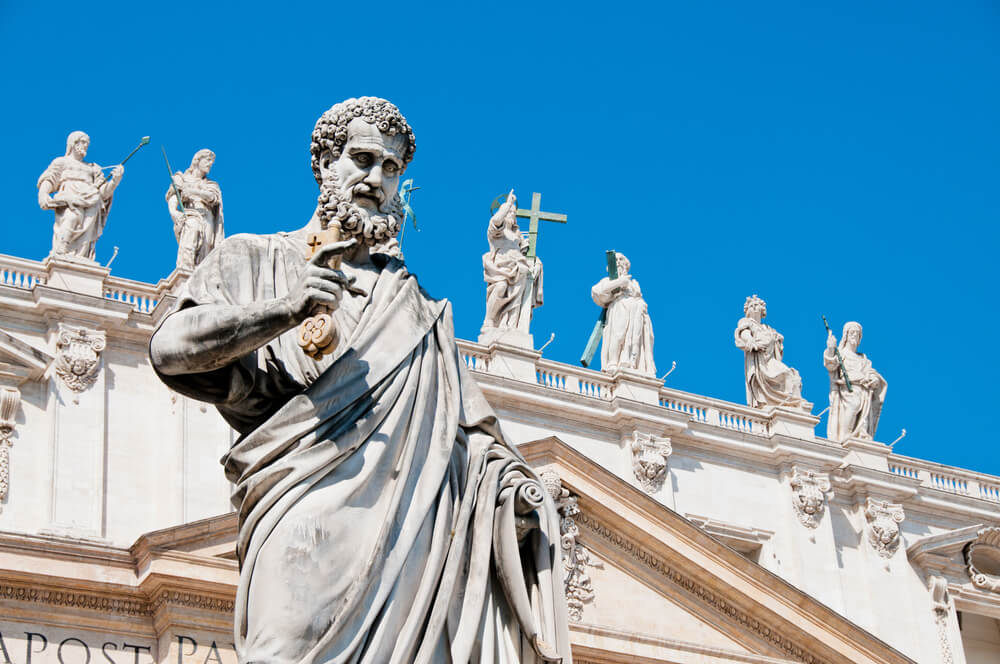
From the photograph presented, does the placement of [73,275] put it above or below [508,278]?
below

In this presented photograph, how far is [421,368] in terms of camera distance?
4.05 m

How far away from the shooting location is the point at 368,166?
4.31 meters

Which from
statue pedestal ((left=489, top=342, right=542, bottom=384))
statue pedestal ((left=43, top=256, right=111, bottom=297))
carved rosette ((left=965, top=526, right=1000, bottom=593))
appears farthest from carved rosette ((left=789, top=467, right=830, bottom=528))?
statue pedestal ((left=43, top=256, right=111, bottom=297))

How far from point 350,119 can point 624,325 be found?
20705 mm

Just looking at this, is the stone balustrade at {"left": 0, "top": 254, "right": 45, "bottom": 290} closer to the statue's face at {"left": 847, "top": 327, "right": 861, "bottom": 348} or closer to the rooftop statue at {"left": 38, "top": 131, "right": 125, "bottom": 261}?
the rooftop statue at {"left": 38, "top": 131, "right": 125, "bottom": 261}

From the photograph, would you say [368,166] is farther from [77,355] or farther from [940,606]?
[940,606]

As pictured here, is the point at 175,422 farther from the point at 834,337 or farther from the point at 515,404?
the point at 834,337

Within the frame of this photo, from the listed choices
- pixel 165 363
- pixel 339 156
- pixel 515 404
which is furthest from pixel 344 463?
pixel 515 404

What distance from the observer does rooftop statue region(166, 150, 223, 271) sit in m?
21.7

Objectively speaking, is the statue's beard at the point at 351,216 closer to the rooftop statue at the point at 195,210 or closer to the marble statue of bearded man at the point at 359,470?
the marble statue of bearded man at the point at 359,470

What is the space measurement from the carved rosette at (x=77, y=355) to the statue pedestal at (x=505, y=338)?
16.5 ft

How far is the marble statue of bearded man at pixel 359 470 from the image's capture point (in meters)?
3.67

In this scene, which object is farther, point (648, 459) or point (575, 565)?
point (575, 565)

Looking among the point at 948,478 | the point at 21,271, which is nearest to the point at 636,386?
the point at 948,478
